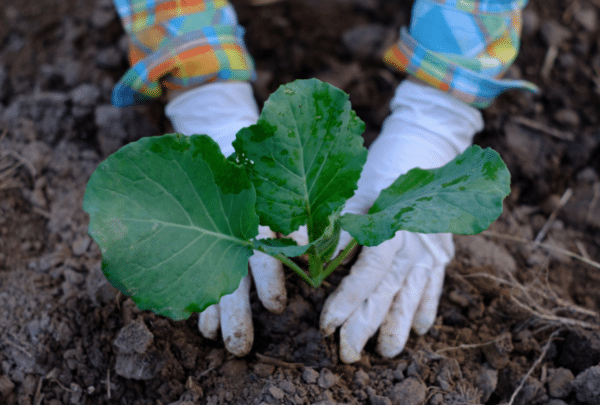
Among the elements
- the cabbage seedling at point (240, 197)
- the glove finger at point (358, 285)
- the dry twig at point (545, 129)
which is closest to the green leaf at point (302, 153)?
the cabbage seedling at point (240, 197)

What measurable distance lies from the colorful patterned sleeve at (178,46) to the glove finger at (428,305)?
0.95 meters

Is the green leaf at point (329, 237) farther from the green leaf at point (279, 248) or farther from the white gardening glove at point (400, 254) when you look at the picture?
the white gardening glove at point (400, 254)

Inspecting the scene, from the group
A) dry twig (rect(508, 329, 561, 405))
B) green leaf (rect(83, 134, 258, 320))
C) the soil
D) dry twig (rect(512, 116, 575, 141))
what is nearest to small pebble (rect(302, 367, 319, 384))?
the soil

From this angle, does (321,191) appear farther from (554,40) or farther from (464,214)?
Result: (554,40)

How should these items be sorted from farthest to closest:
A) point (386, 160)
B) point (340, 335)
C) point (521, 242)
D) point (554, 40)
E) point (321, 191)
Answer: point (554, 40)
point (521, 242)
point (386, 160)
point (340, 335)
point (321, 191)

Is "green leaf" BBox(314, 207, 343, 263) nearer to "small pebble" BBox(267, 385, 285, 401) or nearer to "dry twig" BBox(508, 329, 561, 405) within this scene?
"small pebble" BBox(267, 385, 285, 401)

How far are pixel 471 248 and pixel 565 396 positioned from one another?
0.56 meters

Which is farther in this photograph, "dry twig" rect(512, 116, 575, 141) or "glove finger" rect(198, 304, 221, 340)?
"dry twig" rect(512, 116, 575, 141)

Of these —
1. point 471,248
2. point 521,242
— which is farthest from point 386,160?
point 521,242

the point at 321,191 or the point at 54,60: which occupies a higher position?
the point at 321,191

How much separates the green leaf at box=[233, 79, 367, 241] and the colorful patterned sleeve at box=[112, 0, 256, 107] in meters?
0.60

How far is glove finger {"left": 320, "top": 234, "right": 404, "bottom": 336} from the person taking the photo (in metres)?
1.29

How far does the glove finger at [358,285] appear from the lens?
1294 mm

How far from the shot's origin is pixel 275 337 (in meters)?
1.31
